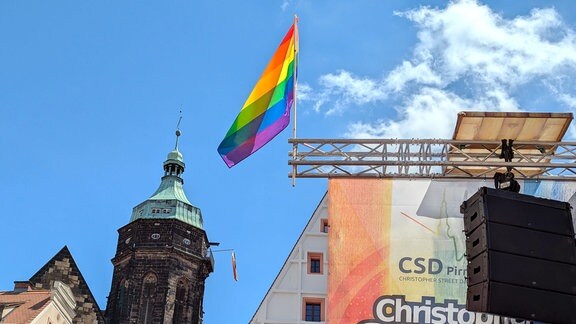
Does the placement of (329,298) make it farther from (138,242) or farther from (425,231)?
(138,242)

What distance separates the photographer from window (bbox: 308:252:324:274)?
63.0 feet

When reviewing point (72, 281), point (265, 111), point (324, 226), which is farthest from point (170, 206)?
point (265, 111)

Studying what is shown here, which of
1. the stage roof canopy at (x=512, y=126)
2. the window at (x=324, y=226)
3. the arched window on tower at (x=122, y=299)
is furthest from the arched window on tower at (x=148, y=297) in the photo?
the stage roof canopy at (x=512, y=126)

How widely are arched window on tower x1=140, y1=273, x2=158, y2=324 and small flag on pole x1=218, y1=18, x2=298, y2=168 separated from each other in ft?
89.9

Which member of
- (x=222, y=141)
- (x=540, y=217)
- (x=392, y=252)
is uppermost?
(x=222, y=141)

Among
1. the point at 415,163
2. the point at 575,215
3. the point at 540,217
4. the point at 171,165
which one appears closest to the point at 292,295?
the point at 415,163

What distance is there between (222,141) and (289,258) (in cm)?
480

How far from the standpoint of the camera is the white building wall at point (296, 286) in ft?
61.1

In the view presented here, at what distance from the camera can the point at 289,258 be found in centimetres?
1928

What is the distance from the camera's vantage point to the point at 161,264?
140ft

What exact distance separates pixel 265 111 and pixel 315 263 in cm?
516

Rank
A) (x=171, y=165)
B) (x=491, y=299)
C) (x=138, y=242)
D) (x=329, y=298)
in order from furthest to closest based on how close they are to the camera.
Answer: (x=171, y=165) < (x=138, y=242) < (x=329, y=298) < (x=491, y=299)

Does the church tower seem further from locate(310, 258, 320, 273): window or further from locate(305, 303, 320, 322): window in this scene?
locate(305, 303, 320, 322): window

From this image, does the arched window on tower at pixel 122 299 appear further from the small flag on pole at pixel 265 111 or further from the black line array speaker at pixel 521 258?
the black line array speaker at pixel 521 258
